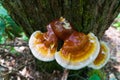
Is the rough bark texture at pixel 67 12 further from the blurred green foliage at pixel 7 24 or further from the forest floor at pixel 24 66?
the forest floor at pixel 24 66

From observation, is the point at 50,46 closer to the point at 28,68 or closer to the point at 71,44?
the point at 71,44

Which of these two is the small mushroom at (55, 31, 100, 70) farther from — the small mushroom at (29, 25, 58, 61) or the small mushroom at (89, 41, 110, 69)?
the small mushroom at (89, 41, 110, 69)

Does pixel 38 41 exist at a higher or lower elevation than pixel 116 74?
higher

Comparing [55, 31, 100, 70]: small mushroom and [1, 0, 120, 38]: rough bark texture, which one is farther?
[1, 0, 120, 38]: rough bark texture

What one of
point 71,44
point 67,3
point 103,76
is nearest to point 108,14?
point 67,3

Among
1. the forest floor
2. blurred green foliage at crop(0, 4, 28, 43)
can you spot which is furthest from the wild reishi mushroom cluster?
the forest floor

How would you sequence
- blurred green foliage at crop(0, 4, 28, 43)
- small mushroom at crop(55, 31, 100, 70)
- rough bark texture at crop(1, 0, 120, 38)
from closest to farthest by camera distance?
small mushroom at crop(55, 31, 100, 70), rough bark texture at crop(1, 0, 120, 38), blurred green foliage at crop(0, 4, 28, 43)
